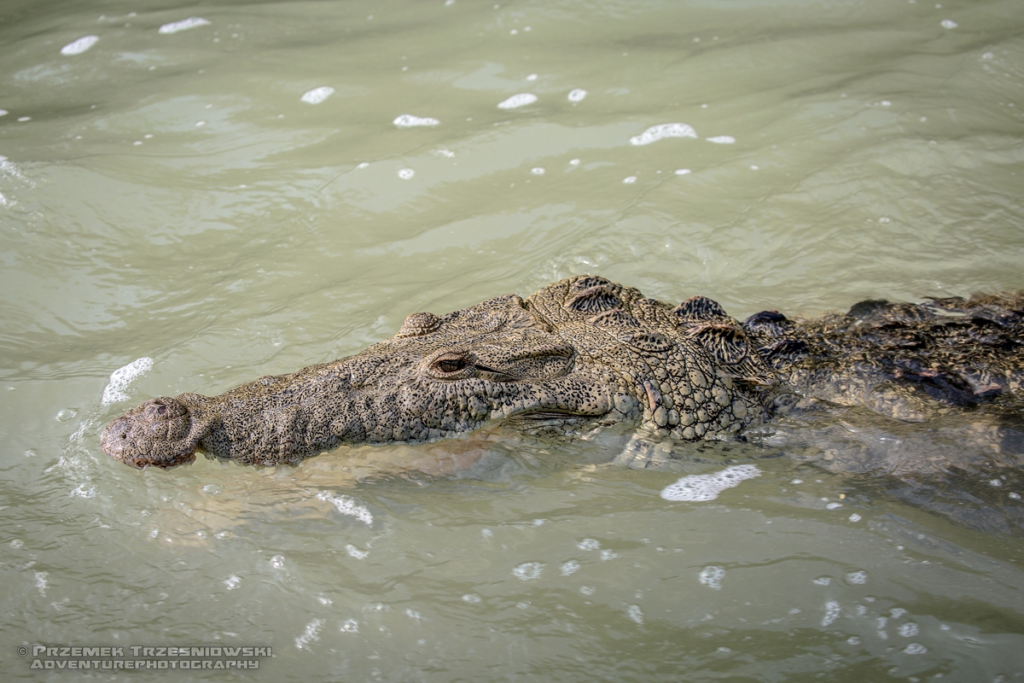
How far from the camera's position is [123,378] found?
4809 millimetres

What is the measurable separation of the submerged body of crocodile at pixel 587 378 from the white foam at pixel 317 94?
4016 millimetres

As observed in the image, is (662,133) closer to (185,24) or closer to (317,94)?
(317,94)

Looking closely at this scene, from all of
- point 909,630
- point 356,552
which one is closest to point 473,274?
point 356,552

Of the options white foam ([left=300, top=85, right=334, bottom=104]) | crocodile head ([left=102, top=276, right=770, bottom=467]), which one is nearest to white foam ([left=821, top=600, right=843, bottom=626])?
crocodile head ([left=102, top=276, right=770, bottom=467])

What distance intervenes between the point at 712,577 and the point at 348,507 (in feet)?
6.13

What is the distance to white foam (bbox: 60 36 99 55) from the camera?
7969mm

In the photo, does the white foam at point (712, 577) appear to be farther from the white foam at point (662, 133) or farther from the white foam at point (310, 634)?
the white foam at point (662, 133)

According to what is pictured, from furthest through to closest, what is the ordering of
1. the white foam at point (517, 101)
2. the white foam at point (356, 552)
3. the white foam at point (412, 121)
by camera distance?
1. the white foam at point (517, 101)
2. the white foam at point (412, 121)
3. the white foam at point (356, 552)

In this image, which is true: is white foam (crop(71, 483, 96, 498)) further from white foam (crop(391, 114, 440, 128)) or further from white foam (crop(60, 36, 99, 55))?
white foam (crop(60, 36, 99, 55))

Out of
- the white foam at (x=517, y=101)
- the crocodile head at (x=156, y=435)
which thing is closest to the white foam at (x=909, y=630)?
the crocodile head at (x=156, y=435)

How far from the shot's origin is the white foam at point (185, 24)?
833 cm

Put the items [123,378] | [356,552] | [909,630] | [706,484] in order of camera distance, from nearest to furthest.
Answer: [909,630] < [356,552] < [706,484] < [123,378]

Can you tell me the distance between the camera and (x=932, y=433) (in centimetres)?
396

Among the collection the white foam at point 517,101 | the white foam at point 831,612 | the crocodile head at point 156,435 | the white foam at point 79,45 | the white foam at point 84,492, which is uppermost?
the white foam at point 79,45
